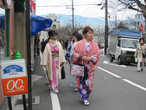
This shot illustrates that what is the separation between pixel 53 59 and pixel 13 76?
10.5 ft

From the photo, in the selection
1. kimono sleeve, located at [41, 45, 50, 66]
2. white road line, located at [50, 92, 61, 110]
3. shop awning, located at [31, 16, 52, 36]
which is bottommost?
white road line, located at [50, 92, 61, 110]

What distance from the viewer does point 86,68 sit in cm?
599

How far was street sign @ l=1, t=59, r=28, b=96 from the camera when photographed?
13.4ft

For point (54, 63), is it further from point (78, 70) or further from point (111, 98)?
point (111, 98)

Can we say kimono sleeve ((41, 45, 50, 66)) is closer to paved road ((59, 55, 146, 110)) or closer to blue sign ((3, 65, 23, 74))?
paved road ((59, 55, 146, 110))

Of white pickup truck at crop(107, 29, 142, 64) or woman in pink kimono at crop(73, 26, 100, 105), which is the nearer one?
woman in pink kimono at crop(73, 26, 100, 105)

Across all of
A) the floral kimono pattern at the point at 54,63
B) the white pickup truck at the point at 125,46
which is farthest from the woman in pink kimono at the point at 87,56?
the white pickup truck at the point at 125,46

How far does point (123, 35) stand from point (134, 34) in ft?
3.85

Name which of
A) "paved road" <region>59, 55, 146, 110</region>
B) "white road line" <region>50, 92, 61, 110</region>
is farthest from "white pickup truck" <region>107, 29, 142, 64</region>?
"white road line" <region>50, 92, 61, 110</region>

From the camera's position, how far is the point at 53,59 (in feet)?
23.9

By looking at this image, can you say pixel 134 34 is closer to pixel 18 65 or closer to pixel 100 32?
pixel 18 65

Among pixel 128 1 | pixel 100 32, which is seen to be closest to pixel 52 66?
pixel 128 1

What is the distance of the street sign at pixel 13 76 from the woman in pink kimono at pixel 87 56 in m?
2.00

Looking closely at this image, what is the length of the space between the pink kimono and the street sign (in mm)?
2002
